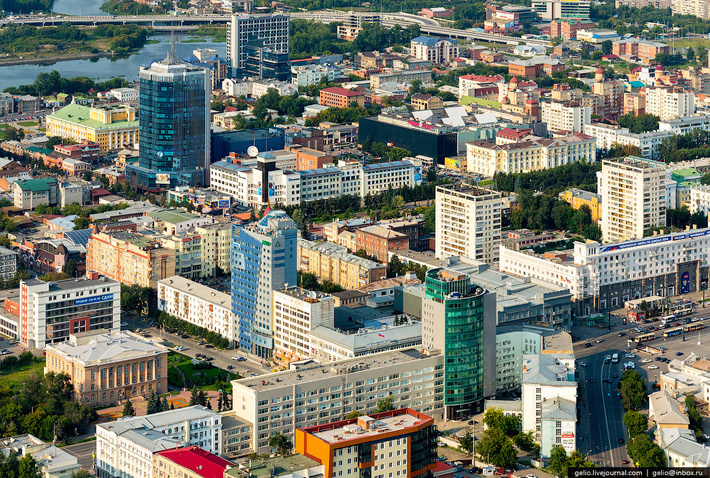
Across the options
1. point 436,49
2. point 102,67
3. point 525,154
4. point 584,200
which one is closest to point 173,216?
point 584,200

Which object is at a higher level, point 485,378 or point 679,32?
point 679,32

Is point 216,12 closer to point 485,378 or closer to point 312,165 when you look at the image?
point 312,165

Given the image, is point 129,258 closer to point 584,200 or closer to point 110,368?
point 110,368

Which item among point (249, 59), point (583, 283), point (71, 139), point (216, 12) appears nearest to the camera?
point (583, 283)

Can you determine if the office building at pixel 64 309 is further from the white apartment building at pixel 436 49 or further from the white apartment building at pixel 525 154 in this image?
the white apartment building at pixel 436 49

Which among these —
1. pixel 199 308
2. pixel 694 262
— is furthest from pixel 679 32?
pixel 199 308

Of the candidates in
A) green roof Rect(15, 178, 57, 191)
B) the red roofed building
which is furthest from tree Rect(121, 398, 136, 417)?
the red roofed building

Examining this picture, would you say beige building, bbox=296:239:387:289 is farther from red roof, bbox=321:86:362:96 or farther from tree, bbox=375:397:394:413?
red roof, bbox=321:86:362:96
